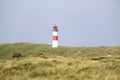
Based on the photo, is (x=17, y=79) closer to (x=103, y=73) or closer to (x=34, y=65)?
(x=34, y=65)

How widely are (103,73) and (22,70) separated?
287 centimetres

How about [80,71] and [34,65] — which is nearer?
[80,71]

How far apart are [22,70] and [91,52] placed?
10.9m

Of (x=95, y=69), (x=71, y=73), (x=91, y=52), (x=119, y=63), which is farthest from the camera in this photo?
(x=91, y=52)

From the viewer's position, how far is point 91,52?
73.5 ft

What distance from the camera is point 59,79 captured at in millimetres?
10477

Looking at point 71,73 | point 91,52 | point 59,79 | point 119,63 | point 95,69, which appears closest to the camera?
point 59,79

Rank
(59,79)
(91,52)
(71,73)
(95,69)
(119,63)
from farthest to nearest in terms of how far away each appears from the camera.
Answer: (91,52) → (119,63) → (95,69) → (71,73) → (59,79)

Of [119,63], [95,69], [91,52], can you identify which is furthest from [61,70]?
[91,52]

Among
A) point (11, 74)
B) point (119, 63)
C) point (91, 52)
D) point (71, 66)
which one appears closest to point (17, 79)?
point (11, 74)

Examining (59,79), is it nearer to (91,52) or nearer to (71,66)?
(71,66)

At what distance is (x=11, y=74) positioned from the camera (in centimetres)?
1155

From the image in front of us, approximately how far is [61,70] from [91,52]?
1080 cm

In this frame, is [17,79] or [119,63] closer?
[17,79]
